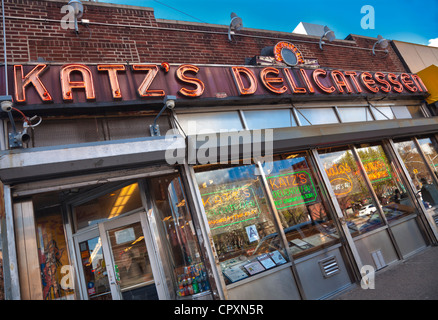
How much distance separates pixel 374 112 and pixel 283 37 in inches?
130

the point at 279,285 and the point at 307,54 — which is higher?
the point at 307,54

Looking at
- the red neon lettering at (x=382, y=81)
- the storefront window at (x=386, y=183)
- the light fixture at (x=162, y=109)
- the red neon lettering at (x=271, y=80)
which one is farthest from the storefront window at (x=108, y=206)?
the red neon lettering at (x=382, y=81)

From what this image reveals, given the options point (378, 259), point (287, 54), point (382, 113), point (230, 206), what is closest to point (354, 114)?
point (382, 113)

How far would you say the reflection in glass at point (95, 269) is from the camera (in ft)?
18.5

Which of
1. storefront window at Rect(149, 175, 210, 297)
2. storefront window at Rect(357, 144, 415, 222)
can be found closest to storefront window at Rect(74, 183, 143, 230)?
storefront window at Rect(149, 175, 210, 297)

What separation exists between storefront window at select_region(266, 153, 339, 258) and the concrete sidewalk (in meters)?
1.01

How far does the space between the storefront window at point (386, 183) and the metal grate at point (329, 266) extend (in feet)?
7.42

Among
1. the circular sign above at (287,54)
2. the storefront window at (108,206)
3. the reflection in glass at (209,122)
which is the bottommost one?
the storefront window at (108,206)

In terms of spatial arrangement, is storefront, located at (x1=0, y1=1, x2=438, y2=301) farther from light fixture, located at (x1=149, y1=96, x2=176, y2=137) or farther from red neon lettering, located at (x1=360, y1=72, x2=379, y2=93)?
red neon lettering, located at (x1=360, y1=72, x2=379, y2=93)

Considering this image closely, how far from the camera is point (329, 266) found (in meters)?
5.15

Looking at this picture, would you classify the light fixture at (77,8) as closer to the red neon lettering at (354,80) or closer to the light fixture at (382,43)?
the red neon lettering at (354,80)

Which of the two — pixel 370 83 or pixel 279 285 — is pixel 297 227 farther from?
pixel 370 83
